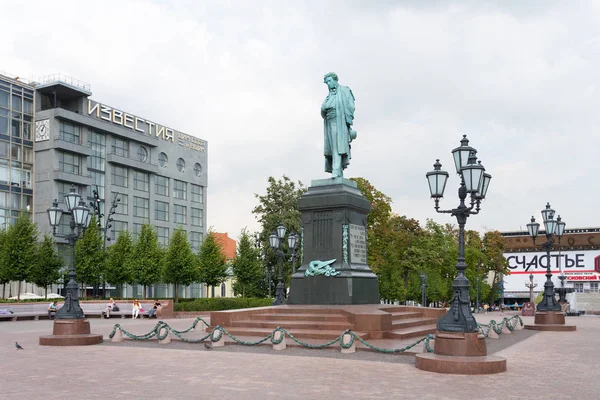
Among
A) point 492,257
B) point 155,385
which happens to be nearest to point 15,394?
point 155,385

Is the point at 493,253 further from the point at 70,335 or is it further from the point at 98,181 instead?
the point at 70,335

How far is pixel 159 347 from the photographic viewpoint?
17.8 metres

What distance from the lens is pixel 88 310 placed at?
42.0 meters

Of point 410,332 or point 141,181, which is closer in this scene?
point 410,332

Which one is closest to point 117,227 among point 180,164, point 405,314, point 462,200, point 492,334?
point 180,164

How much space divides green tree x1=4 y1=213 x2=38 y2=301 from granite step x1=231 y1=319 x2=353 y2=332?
114 feet

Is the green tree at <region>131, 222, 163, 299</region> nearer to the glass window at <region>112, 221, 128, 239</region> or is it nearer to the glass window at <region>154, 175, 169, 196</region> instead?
the glass window at <region>112, 221, 128, 239</region>

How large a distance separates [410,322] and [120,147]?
62.8 meters

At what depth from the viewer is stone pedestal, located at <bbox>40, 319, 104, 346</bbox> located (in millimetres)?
18562

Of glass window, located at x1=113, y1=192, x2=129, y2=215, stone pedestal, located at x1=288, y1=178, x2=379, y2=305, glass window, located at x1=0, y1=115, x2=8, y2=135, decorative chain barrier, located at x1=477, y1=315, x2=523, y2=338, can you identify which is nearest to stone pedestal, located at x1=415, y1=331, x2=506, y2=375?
decorative chain barrier, located at x1=477, y1=315, x2=523, y2=338

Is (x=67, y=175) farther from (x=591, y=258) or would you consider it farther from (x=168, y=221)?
(x=591, y=258)

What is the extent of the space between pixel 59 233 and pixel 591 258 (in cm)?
7815

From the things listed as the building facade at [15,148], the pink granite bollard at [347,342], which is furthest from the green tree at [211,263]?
the pink granite bollard at [347,342]

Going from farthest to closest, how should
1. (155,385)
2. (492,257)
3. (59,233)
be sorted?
(492,257) < (59,233) < (155,385)
